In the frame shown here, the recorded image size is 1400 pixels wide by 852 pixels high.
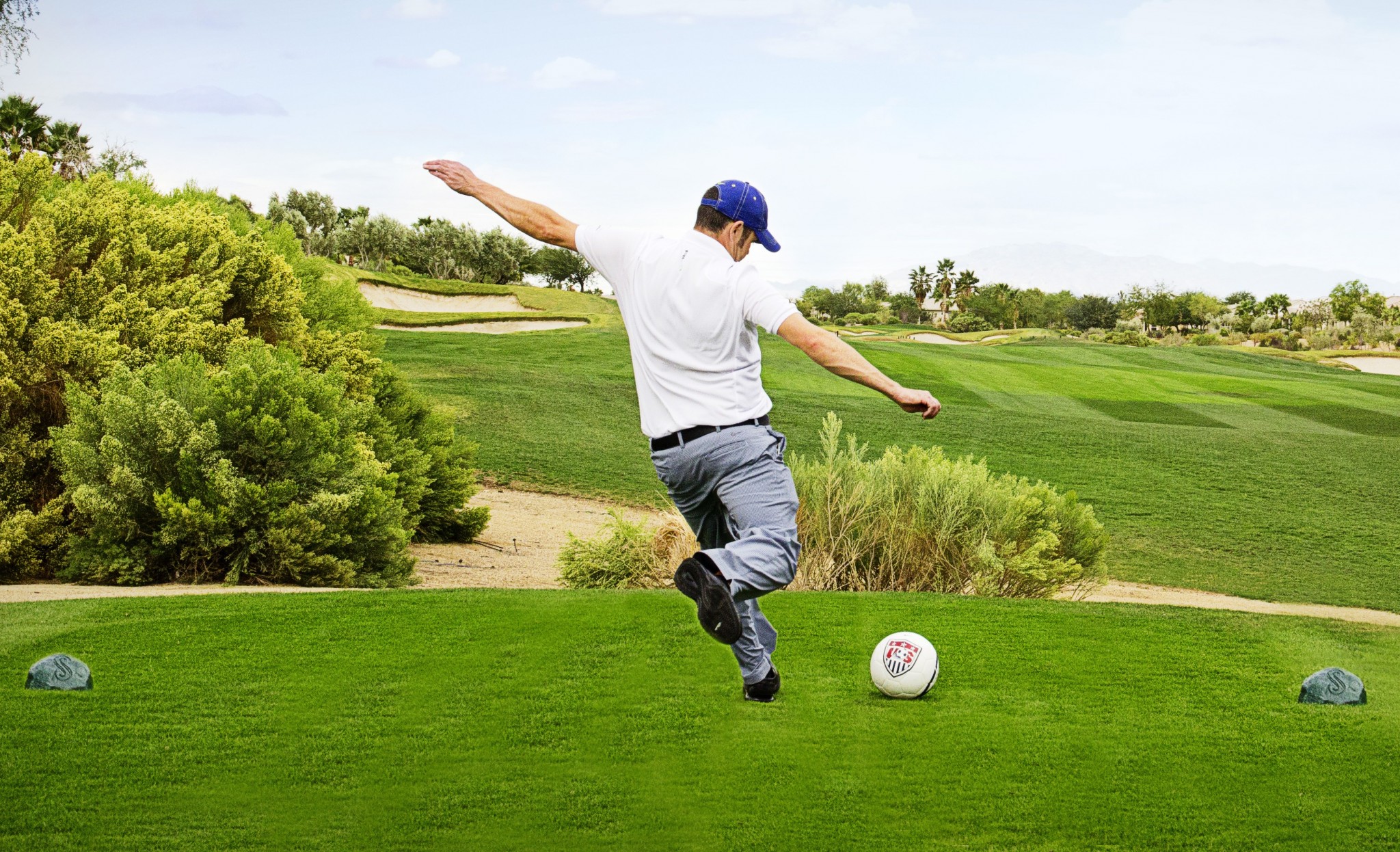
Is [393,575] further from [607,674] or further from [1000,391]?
[1000,391]

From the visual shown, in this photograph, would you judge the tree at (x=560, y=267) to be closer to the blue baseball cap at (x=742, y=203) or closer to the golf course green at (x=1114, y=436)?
the golf course green at (x=1114, y=436)

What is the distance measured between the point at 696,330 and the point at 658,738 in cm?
173

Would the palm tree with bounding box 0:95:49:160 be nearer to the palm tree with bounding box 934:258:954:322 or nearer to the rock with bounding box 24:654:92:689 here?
the rock with bounding box 24:654:92:689

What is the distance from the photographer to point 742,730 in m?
5.02

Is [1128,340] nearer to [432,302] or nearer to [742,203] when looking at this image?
[432,302]

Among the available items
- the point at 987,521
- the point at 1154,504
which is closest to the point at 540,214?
the point at 987,521

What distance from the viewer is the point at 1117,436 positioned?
24.6 metres

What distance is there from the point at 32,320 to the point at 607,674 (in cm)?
843

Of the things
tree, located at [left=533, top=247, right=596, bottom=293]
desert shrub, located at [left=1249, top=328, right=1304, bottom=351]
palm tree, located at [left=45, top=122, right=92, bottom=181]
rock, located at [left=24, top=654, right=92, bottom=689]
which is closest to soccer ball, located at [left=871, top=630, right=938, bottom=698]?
rock, located at [left=24, top=654, right=92, bottom=689]

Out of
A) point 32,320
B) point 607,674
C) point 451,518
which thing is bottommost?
point 451,518

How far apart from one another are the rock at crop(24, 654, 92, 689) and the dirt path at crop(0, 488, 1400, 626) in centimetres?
291

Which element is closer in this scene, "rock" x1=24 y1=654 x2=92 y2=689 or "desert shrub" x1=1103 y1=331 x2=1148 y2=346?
"rock" x1=24 y1=654 x2=92 y2=689

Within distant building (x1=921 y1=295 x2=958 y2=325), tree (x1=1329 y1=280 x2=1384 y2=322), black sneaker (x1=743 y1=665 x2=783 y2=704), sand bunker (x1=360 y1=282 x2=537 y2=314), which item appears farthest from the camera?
distant building (x1=921 y1=295 x2=958 y2=325)

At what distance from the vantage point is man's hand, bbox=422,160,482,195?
549 centimetres
